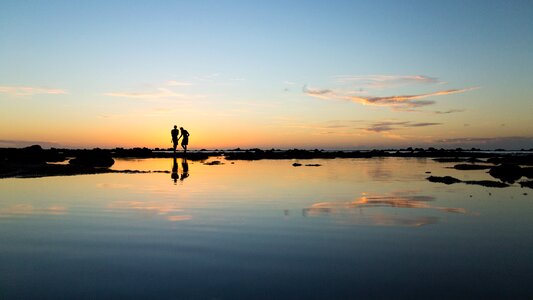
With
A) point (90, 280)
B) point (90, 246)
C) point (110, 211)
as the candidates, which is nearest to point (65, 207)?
point (110, 211)

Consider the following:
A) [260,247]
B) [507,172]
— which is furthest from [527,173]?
[260,247]

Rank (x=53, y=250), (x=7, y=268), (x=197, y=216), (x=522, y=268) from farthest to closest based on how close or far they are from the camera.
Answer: (x=197, y=216) < (x=53, y=250) < (x=522, y=268) < (x=7, y=268)

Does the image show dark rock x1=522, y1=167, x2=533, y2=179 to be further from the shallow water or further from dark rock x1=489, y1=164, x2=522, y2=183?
the shallow water

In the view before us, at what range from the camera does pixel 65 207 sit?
51.3 ft

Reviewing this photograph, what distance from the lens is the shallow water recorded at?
716cm

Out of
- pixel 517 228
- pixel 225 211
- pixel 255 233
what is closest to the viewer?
pixel 255 233

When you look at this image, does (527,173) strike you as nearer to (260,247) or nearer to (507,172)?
(507,172)

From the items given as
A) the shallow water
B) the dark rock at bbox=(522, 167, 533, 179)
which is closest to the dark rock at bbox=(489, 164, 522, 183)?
the dark rock at bbox=(522, 167, 533, 179)

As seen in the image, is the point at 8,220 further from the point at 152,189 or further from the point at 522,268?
the point at 522,268

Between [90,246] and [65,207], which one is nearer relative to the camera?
[90,246]

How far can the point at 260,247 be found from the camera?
9.98m

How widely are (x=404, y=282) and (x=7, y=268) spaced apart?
730 centimetres

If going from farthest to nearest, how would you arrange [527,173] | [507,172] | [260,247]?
[507,172] < [527,173] < [260,247]

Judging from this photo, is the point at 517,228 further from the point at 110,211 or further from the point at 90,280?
the point at 110,211
